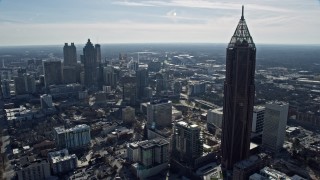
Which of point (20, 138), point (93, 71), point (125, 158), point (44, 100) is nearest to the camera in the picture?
point (125, 158)

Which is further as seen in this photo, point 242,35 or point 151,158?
point 151,158

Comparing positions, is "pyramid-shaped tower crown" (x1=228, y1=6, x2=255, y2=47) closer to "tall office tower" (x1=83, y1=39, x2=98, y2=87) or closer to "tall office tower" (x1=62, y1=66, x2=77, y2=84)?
"tall office tower" (x1=83, y1=39, x2=98, y2=87)

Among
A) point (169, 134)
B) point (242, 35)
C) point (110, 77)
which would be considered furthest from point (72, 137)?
point (110, 77)

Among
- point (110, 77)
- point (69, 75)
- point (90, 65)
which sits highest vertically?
point (90, 65)

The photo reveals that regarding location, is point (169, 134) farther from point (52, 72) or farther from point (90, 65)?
point (52, 72)

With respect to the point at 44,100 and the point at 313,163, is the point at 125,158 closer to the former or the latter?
the point at 313,163

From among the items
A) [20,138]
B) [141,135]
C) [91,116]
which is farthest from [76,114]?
[141,135]

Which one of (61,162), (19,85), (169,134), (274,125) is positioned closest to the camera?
(61,162)
